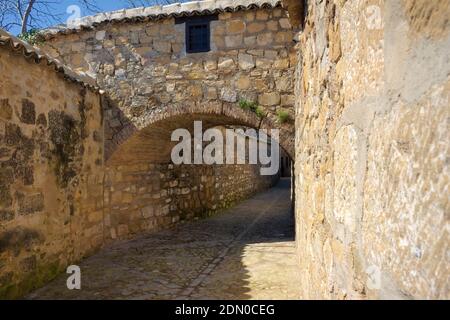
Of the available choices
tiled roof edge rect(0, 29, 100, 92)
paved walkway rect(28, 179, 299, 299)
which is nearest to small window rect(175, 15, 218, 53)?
tiled roof edge rect(0, 29, 100, 92)

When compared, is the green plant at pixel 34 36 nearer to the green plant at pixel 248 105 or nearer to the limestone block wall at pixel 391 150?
the green plant at pixel 248 105

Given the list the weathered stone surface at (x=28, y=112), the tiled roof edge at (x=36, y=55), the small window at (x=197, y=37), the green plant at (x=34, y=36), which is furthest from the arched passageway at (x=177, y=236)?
the green plant at (x=34, y=36)

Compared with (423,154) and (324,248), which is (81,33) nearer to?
(324,248)

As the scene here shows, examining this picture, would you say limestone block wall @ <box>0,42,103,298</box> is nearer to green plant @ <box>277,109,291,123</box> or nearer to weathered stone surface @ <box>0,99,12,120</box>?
weathered stone surface @ <box>0,99,12,120</box>

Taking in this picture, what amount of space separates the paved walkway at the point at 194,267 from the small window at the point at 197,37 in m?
3.37

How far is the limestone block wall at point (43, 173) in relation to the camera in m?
3.69

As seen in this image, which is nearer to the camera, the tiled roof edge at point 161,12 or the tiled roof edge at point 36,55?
the tiled roof edge at point 36,55

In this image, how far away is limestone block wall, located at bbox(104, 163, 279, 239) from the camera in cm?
625

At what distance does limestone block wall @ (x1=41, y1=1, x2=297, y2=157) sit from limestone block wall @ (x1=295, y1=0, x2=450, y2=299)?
425 cm

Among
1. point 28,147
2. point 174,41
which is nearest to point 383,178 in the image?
point 28,147

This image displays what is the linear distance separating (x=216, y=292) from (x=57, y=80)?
3.46 metres

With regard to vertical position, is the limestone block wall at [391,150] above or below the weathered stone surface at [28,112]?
below

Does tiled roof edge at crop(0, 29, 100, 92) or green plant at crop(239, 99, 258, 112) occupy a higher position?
tiled roof edge at crop(0, 29, 100, 92)
